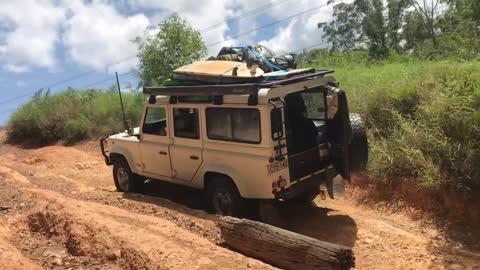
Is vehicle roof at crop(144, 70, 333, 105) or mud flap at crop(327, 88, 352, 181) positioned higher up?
vehicle roof at crop(144, 70, 333, 105)

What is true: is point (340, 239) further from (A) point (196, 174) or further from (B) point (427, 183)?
(A) point (196, 174)

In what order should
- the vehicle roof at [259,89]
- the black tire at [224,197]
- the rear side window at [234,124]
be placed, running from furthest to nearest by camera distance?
the black tire at [224,197]
the rear side window at [234,124]
the vehicle roof at [259,89]

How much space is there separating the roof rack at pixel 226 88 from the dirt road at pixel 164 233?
1759mm

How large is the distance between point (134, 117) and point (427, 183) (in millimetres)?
11850

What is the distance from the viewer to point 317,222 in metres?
7.27

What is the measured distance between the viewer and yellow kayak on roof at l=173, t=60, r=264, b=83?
6859mm

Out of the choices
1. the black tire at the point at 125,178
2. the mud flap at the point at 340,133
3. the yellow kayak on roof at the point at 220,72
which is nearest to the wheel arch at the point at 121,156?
the black tire at the point at 125,178

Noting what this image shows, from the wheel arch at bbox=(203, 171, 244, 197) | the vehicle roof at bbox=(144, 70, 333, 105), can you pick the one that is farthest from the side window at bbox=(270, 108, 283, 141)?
the wheel arch at bbox=(203, 171, 244, 197)

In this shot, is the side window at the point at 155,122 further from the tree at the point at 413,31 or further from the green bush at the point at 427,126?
the tree at the point at 413,31

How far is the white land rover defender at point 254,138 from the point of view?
6395 mm

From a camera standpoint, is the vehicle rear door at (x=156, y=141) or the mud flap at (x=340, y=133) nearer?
the mud flap at (x=340, y=133)

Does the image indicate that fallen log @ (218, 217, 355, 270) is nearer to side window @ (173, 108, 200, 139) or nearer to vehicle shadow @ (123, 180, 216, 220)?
vehicle shadow @ (123, 180, 216, 220)

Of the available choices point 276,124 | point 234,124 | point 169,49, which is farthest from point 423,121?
point 169,49

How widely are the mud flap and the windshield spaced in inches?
14.7
